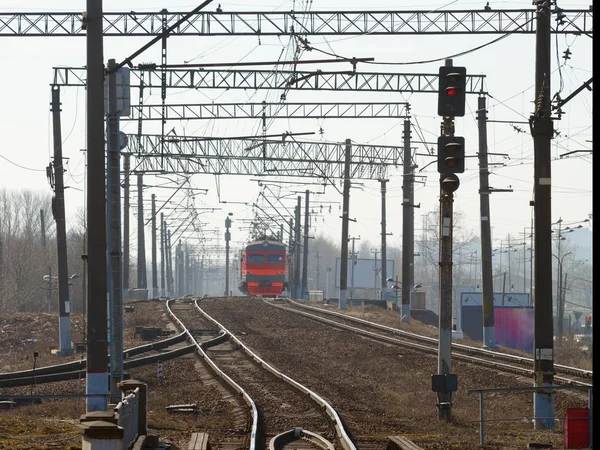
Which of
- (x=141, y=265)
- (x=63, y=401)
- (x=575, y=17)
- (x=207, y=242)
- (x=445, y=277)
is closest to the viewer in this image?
(x=445, y=277)

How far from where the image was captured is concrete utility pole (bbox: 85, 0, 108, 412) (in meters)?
16.1

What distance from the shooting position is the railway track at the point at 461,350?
899 inches

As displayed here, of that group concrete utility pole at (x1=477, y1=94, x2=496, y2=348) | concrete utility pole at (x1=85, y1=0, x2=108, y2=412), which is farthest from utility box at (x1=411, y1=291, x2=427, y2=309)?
concrete utility pole at (x1=85, y1=0, x2=108, y2=412)

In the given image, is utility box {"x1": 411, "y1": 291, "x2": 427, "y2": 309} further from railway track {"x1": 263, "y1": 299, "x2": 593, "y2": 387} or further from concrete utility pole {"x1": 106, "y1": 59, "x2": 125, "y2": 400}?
concrete utility pole {"x1": 106, "y1": 59, "x2": 125, "y2": 400}

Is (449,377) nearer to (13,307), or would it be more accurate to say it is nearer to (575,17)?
(575,17)

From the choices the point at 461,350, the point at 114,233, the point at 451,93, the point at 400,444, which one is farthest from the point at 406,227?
the point at 400,444

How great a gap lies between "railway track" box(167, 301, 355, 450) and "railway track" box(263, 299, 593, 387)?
5529 mm

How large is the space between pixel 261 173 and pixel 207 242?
2983 inches

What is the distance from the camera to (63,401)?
1953 cm

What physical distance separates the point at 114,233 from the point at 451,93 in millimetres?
6588

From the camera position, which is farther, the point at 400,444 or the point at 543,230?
the point at 543,230

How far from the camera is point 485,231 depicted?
115 ft

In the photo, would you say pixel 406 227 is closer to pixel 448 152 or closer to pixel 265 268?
pixel 265 268

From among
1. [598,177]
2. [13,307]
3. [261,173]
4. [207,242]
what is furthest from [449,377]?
[207,242]
